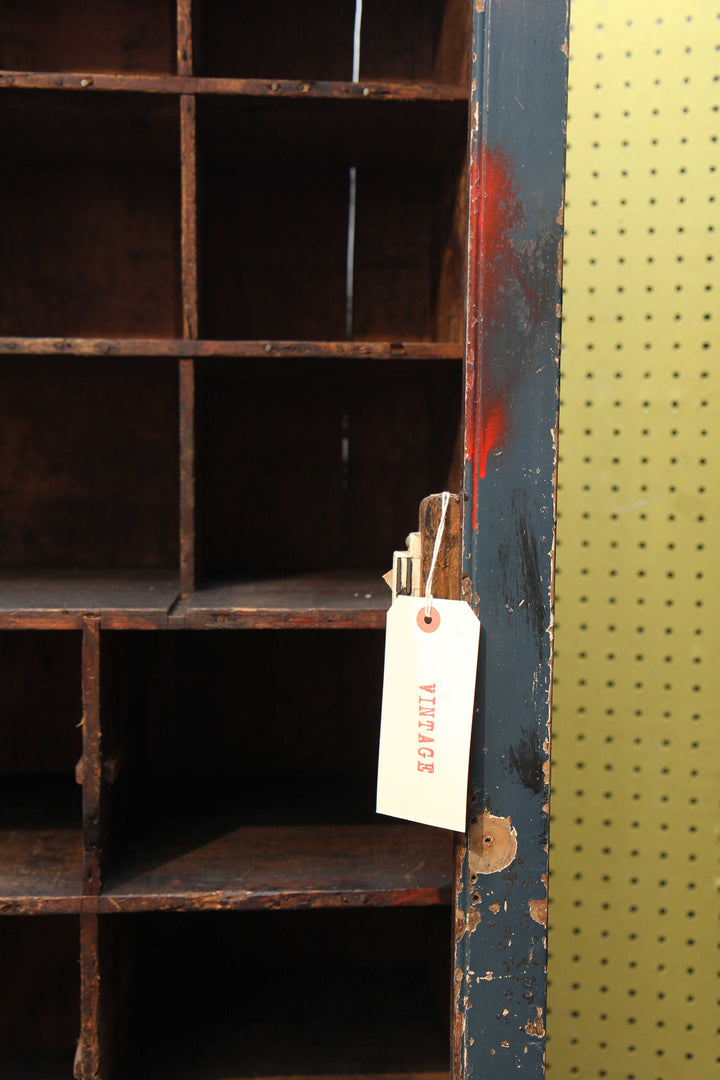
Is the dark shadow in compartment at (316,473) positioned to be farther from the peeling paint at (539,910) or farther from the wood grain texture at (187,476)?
the peeling paint at (539,910)

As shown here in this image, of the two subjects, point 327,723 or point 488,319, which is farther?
point 327,723

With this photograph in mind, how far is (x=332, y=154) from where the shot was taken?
1.41 m

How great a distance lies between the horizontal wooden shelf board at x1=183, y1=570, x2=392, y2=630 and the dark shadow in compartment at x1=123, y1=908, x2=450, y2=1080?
624mm

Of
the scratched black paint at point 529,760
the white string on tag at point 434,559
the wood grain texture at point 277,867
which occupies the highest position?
the white string on tag at point 434,559

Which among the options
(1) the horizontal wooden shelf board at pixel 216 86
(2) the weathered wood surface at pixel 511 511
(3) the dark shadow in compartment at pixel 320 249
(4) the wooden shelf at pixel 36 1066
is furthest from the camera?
(3) the dark shadow in compartment at pixel 320 249

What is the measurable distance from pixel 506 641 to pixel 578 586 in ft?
0.94

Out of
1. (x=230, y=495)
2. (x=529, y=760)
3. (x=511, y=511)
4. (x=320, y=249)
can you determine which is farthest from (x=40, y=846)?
(x=320, y=249)

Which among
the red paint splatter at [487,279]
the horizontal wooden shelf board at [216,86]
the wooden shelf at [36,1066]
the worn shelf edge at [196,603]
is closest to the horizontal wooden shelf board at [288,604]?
the worn shelf edge at [196,603]

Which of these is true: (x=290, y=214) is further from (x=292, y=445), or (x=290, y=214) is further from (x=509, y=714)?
(x=509, y=714)

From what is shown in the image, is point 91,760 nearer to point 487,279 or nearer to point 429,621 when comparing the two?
point 429,621

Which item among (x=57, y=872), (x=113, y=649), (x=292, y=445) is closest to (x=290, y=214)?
(x=292, y=445)

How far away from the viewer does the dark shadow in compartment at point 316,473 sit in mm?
1555

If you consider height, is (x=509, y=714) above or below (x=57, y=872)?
above

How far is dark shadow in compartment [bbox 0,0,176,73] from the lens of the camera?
4.77 ft
